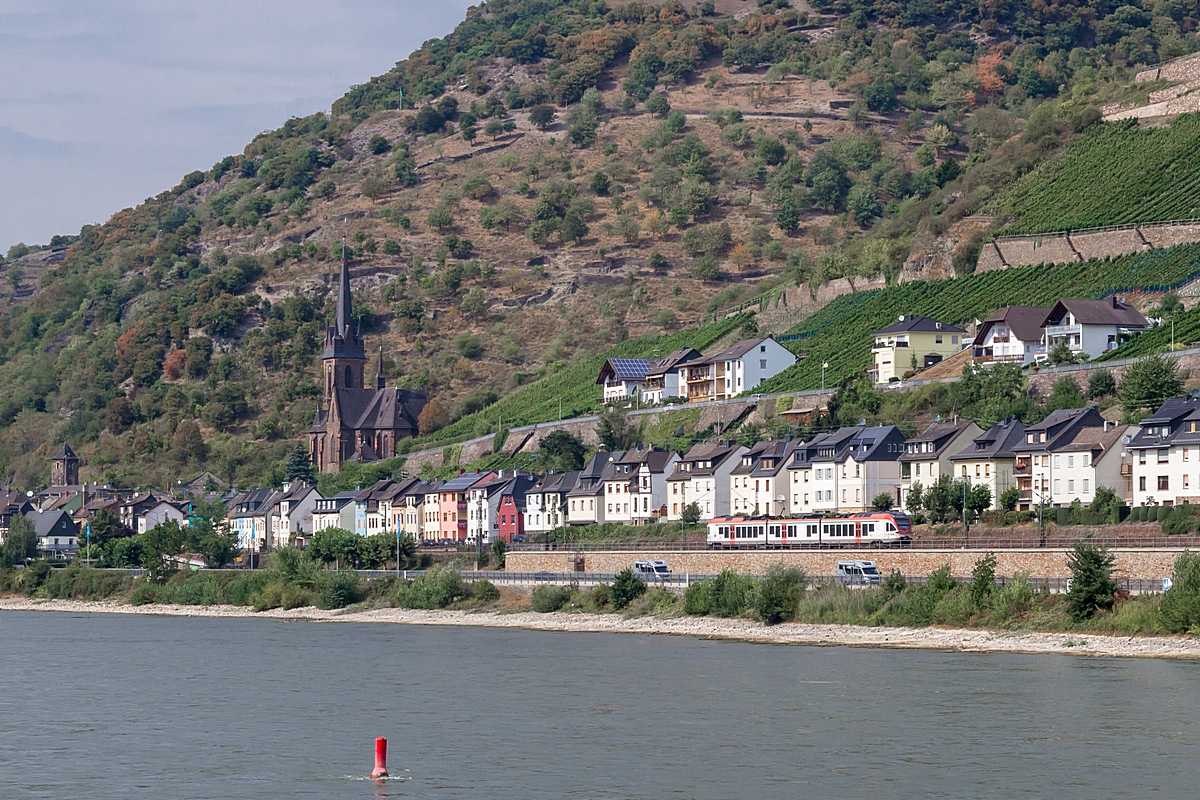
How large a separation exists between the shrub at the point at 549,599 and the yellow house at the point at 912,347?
91.8ft

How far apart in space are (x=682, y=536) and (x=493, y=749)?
39.1 meters

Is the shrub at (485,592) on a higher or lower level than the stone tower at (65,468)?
lower

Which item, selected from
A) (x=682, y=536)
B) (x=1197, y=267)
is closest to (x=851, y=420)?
(x=682, y=536)

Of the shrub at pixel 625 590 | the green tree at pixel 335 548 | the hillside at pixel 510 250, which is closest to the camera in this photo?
the shrub at pixel 625 590

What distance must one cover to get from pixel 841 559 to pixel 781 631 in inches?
193

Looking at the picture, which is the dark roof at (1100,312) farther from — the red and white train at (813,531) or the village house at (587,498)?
the village house at (587,498)

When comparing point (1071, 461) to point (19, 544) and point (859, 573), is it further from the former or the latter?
point (19, 544)

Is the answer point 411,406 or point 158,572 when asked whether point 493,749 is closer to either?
point 158,572

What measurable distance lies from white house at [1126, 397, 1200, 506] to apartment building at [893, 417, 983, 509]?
9.29 m

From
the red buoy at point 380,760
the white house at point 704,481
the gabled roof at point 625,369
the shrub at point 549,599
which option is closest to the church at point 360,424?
the gabled roof at point 625,369

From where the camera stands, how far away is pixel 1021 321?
85.9m

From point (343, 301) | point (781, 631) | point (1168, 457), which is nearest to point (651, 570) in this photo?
point (781, 631)

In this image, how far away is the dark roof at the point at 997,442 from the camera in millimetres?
68125

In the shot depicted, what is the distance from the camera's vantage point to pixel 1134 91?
11462 cm
